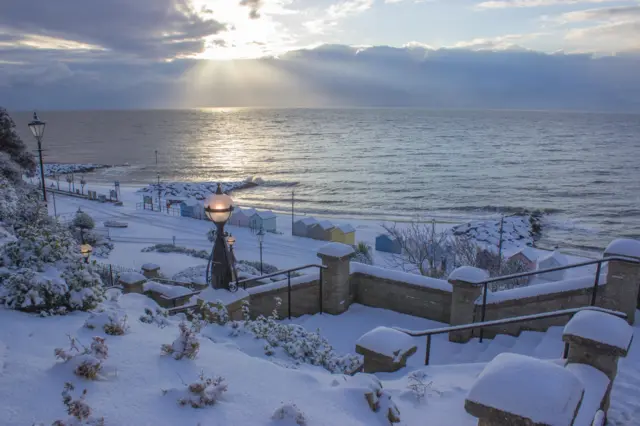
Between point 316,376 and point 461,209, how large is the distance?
1923 inches

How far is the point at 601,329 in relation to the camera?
15.5 feet

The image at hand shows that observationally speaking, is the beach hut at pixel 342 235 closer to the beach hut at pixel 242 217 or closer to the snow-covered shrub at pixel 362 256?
the snow-covered shrub at pixel 362 256

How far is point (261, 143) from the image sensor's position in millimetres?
142250

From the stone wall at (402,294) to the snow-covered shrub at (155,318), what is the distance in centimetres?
467

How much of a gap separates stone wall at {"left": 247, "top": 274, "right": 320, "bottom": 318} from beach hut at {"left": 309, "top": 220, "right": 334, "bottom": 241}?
24158 millimetres

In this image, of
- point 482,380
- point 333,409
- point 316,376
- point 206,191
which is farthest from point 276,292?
point 206,191

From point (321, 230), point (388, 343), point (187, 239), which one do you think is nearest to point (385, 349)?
point (388, 343)

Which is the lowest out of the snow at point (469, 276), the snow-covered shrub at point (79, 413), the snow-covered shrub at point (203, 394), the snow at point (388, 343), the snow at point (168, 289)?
the snow at point (168, 289)

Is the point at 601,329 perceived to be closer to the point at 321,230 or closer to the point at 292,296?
the point at 292,296

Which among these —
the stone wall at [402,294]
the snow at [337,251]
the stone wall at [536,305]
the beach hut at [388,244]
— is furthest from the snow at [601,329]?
the beach hut at [388,244]

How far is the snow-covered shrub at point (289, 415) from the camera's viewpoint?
3.79m

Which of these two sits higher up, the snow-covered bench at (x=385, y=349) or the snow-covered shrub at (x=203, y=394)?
the snow-covered shrub at (x=203, y=394)

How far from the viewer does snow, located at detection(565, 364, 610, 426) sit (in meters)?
4.33

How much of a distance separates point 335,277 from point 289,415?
5.75 meters
